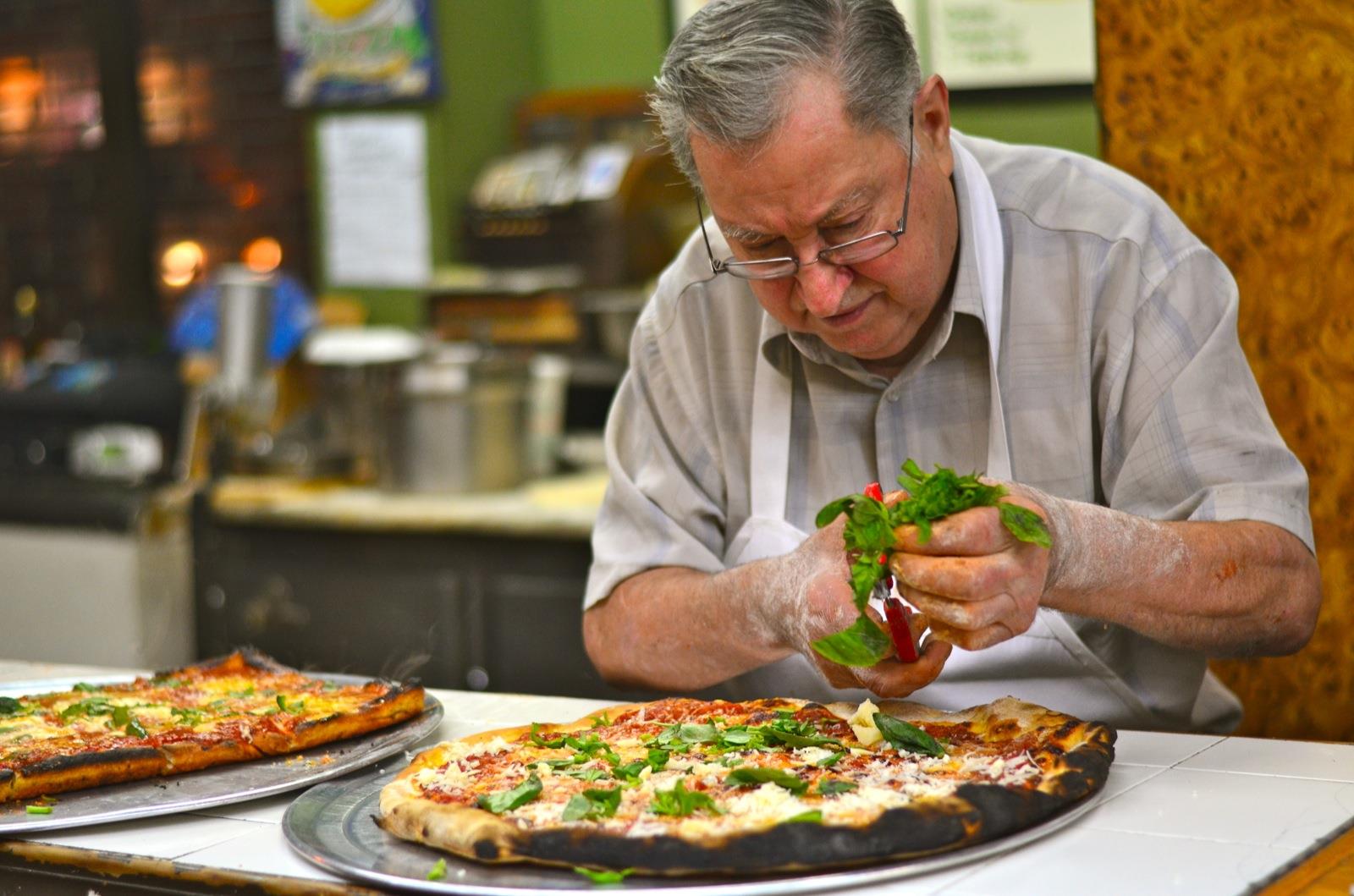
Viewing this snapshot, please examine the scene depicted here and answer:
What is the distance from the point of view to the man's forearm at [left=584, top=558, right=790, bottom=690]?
206 centimetres

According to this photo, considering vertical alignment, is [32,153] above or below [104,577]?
above

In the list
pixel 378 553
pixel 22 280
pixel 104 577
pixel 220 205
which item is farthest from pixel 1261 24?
pixel 22 280

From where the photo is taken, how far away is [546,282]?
5434 millimetres

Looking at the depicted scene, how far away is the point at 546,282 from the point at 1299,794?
4.03m

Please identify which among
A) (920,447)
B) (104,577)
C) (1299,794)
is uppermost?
(920,447)

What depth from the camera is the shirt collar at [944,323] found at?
2.21m

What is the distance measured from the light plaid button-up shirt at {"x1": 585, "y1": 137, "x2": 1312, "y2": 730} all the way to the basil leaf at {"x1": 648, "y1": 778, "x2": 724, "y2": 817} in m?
0.81

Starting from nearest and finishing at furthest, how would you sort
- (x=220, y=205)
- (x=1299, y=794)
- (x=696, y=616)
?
(x=1299, y=794) < (x=696, y=616) < (x=220, y=205)

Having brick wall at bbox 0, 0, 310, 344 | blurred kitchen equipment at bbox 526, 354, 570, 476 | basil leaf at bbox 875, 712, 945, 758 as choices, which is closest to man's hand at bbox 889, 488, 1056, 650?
basil leaf at bbox 875, 712, 945, 758

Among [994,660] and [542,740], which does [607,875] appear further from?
[994,660]

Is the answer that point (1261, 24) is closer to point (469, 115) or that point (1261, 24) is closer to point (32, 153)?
point (469, 115)

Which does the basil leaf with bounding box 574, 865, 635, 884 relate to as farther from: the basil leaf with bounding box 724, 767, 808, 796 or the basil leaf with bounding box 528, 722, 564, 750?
the basil leaf with bounding box 528, 722, 564, 750

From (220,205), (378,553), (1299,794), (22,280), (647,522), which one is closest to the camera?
(1299,794)

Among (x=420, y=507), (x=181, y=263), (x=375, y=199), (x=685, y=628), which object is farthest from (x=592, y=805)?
(x=181, y=263)
